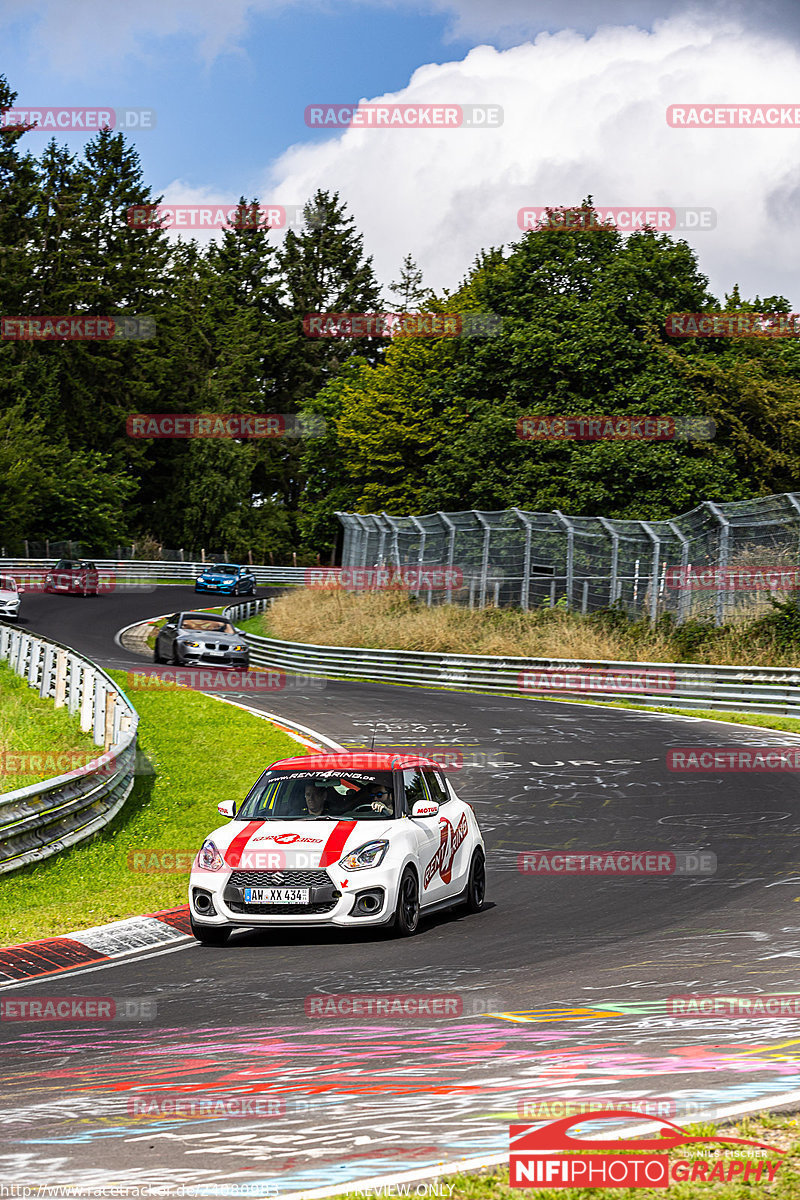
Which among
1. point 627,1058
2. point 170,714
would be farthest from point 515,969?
point 170,714

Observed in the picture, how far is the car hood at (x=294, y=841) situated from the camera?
33.2ft

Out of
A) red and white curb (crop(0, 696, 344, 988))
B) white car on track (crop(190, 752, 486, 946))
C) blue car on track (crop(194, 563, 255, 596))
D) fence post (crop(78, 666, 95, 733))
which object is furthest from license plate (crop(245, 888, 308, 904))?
blue car on track (crop(194, 563, 255, 596))

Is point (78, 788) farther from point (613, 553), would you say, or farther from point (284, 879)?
point (613, 553)

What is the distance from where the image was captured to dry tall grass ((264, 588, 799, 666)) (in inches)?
1193

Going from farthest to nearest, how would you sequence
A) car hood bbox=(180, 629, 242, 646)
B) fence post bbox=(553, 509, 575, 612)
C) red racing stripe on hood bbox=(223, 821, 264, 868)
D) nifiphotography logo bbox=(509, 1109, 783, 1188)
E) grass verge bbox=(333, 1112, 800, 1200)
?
car hood bbox=(180, 629, 242, 646), fence post bbox=(553, 509, 575, 612), red racing stripe on hood bbox=(223, 821, 264, 868), nifiphotography logo bbox=(509, 1109, 783, 1188), grass verge bbox=(333, 1112, 800, 1200)

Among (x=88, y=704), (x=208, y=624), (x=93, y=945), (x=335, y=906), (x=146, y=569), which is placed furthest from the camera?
(x=146, y=569)

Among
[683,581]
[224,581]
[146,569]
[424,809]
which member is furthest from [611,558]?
[146,569]

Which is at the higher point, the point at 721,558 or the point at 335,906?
the point at 721,558

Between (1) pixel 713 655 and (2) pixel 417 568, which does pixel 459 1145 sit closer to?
(1) pixel 713 655

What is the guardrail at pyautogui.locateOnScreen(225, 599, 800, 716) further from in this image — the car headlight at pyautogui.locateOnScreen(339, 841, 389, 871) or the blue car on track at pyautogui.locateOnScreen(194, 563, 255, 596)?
the blue car on track at pyautogui.locateOnScreen(194, 563, 255, 596)

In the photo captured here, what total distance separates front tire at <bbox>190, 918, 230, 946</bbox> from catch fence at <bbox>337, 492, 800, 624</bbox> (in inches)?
786

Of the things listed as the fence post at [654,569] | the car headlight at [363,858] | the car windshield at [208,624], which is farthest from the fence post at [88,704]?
the fence post at [654,569]

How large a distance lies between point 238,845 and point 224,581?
57662mm

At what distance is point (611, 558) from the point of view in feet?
112
